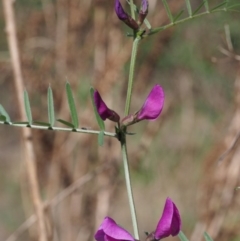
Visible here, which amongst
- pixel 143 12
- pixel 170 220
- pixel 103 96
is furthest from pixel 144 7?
pixel 103 96

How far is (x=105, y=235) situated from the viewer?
57 centimetres

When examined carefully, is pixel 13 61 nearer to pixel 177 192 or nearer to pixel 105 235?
pixel 105 235

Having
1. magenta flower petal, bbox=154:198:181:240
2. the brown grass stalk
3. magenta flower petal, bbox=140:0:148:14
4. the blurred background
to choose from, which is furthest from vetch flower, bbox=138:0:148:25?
the blurred background

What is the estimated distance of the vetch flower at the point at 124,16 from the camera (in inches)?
24.8

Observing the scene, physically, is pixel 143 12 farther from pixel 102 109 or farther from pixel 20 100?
pixel 20 100

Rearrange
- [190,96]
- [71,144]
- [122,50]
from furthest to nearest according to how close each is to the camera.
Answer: [190,96] < [71,144] < [122,50]

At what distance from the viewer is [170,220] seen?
578mm

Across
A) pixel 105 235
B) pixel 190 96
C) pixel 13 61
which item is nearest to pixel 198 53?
pixel 190 96

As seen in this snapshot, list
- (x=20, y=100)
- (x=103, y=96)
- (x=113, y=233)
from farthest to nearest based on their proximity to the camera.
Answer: (x=103, y=96) → (x=20, y=100) → (x=113, y=233)

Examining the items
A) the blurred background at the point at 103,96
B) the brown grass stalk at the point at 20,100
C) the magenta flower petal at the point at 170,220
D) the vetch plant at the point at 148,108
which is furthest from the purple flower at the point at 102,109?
the blurred background at the point at 103,96

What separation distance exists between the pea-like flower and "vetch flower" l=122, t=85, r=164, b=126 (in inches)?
3.4

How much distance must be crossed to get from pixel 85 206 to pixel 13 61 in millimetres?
935

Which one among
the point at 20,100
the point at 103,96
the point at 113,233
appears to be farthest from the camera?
the point at 103,96

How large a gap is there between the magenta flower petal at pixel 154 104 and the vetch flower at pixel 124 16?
0.21ft
